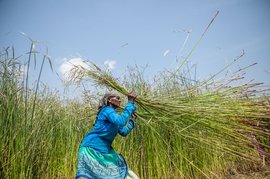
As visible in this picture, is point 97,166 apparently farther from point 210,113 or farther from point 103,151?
point 210,113

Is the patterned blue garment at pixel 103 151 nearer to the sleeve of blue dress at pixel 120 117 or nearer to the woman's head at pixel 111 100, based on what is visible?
the sleeve of blue dress at pixel 120 117

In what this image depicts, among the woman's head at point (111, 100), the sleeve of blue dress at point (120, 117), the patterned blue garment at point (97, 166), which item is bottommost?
the patterned blue garment at point (97, 166)

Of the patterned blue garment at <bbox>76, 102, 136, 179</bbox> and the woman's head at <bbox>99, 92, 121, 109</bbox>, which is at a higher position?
the woman's head at <bbox>99, 92, 121, 109</bbox>

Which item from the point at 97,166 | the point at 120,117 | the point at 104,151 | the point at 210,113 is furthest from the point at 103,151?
the point at 210,113

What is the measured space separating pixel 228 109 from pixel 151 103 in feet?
2.41

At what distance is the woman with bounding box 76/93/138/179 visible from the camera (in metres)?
2.06

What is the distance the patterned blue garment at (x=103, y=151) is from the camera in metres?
2.06

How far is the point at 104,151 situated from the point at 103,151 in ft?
0.03

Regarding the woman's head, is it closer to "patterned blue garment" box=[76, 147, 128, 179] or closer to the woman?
the woman

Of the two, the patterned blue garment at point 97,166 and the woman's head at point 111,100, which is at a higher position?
the woman's head at point 111,100

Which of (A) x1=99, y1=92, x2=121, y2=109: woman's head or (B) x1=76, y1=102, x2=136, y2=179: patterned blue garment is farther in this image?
(A) x1=99, y1=92, x2=121, y2=109: woman's head

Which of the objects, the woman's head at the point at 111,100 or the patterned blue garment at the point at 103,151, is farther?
the woman's head at the point at 111,100

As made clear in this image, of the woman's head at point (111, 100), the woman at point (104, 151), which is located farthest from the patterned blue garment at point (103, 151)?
the woman's head at point (111, 100)

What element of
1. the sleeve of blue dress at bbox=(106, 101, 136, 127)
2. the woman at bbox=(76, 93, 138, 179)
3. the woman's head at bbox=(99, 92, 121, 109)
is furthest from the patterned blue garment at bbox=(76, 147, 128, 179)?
the woman's head at bbox=(99, 92, 121, 109)
